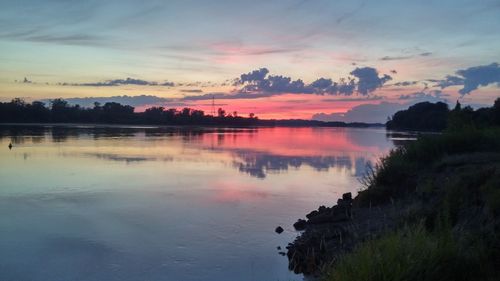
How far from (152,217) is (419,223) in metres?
9.52

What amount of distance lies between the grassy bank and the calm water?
321 centimetres

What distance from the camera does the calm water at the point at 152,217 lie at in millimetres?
11039

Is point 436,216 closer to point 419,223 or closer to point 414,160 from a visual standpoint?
point 419,223

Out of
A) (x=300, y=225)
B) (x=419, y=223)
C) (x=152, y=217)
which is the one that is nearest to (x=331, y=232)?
(x=300, y=225)

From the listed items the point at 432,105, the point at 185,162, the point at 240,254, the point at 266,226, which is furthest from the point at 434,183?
the point at 432,105

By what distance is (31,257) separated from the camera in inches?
447

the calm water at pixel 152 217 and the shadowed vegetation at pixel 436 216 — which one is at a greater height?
the shadowed vegetation at pixel 436 216

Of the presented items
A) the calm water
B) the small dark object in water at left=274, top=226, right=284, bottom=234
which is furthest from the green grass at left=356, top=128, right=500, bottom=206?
the small dark object in water at left=274, top=226, right=284, bottom=234

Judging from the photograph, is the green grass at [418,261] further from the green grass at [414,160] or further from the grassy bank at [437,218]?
the green grass at [414,160]

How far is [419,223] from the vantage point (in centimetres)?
838

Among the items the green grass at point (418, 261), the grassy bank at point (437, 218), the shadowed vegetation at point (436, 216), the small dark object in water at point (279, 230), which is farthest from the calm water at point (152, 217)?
the green grass at point (418, 261)

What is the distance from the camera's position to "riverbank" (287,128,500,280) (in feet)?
19.9

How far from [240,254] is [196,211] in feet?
16.2

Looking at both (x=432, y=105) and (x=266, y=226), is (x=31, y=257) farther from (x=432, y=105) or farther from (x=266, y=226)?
(x=432, y=105)
